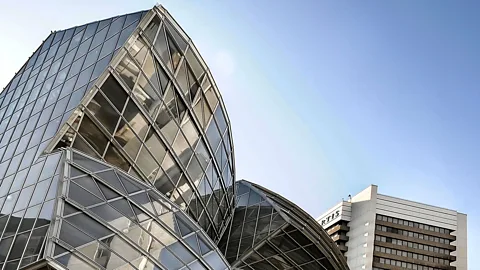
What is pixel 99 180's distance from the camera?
22.2 m

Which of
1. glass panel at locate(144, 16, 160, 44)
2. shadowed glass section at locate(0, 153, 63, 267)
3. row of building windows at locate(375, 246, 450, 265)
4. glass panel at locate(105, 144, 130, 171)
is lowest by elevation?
shadowed glass section at locate(0, 153, 63, 267)

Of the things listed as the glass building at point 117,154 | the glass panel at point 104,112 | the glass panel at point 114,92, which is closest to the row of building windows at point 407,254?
the glass building at point 117,154

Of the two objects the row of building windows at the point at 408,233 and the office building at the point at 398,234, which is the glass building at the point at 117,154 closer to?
the office building at the point at 398,234

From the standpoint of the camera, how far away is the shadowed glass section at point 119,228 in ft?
62.7

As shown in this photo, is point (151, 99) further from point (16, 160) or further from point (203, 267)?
point (203, 267)

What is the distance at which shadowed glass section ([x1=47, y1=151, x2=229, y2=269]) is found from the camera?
62.7 feet

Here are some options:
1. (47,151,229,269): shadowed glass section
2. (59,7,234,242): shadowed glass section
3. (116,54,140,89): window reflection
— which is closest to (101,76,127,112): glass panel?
(59,7,234,242): shadowed glass section

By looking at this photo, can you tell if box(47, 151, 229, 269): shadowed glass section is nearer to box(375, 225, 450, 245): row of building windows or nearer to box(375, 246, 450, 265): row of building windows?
box(375, 246, 450, 265): row of building windows

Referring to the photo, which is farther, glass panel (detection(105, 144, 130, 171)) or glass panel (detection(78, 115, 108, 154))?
glass panel (detection(105, 144, 130, 171))

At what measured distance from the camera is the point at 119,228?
20984 millimetres

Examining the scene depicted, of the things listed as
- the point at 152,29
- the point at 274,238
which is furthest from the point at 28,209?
the point at 274,238

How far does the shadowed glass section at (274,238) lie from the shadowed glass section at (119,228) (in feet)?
38.8

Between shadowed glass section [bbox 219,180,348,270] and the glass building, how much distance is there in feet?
1.11

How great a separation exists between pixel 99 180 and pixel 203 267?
5252 mm
